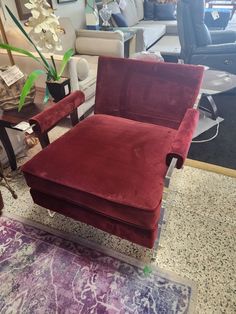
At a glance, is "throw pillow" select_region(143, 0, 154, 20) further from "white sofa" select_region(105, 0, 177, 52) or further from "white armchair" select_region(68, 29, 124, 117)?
"white armchair" select_region(68, 29, 124, 117)

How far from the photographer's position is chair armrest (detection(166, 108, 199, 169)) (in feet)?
3.15

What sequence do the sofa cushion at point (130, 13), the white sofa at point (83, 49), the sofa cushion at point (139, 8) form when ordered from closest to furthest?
1. the white sofa at point (83, 49)
2. the sofa cushion at point (130, 13)
3. the sofa cushion at point (139, 8)

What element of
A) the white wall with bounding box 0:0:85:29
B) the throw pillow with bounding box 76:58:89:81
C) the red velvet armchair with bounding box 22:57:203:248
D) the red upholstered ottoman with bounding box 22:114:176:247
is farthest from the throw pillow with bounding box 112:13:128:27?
the red upholstered ottoman with bounding box 22:114:176:247

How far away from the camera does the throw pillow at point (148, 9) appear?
4848mm

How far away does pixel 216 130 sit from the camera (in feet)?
7.22

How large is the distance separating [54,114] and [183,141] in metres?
0.70

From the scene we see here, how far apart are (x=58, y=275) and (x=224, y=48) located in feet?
8.72

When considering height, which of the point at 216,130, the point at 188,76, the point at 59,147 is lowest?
the point at 216,130

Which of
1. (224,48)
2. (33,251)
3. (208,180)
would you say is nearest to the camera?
(33,251)

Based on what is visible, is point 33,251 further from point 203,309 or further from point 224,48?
point 224,48

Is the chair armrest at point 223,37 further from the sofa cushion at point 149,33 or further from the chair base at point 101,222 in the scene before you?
the chair base at point 101,222

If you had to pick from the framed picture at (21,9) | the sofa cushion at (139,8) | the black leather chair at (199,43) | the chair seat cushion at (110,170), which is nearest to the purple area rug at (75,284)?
the chair seat cushion at (110,170)

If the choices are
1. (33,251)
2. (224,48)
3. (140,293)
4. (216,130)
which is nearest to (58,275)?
(33,251)

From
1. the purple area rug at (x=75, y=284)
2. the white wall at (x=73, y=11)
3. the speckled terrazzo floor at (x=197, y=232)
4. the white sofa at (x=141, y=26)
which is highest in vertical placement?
the white wall at (x=73, y=11)
